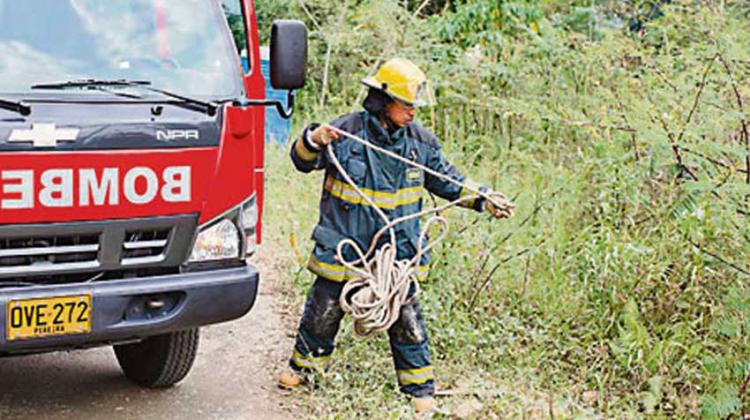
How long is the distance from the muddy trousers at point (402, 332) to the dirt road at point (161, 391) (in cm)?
45

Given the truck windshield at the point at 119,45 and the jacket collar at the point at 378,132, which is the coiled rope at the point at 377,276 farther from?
the truck windshield at the point at 119,45

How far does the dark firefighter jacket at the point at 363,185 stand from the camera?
5.03 metres

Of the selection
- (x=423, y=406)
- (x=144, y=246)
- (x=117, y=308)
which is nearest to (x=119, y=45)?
(x=144, y=246)

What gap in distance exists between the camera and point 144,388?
17.9 ft

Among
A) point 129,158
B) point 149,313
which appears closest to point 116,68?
point 129,158

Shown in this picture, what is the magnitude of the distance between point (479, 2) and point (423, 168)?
235 inches

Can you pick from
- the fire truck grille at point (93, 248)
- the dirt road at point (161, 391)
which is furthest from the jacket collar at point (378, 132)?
the dirt road at point (161, 391)

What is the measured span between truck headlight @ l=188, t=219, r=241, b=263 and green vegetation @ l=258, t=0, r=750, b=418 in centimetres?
107

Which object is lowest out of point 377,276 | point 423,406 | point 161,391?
point 161,391

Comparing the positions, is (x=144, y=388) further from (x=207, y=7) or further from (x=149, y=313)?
(x=207, y=7)

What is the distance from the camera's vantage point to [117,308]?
4.27 metres

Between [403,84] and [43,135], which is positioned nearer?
[43,135]

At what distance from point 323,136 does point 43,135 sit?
1338 millimetres

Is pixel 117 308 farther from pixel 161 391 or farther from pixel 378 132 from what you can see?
pixel 378 132
